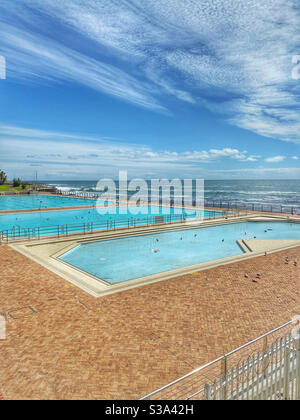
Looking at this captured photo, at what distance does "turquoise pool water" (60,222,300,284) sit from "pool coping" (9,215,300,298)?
0.47 m

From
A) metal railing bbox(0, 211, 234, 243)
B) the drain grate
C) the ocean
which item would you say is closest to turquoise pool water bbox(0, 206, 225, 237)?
metal railing bbox(0, 211, 234, 243)

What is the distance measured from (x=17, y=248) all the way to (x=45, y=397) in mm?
10186

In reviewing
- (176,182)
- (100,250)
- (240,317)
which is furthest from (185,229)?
(176,182)

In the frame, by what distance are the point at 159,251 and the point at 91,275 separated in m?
5.33

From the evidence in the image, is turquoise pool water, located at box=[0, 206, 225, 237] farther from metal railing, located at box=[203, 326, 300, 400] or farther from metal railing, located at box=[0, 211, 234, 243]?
metal railing, located at box=[203, 326, 300, 400]

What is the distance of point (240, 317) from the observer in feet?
20.9

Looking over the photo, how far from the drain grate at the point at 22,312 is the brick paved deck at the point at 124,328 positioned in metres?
0.02

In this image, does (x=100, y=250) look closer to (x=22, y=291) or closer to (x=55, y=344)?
(x=22, y=291)

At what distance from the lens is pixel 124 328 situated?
5855 millimetres

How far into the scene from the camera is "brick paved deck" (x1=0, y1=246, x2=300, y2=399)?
169 inches

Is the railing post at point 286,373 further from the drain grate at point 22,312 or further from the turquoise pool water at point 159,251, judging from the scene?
the turquoise pool water at point 159,251

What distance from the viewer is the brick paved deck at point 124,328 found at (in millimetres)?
4305

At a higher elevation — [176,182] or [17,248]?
[176,182]

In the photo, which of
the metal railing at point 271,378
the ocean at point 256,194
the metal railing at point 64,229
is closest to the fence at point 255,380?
the metal railing at point 271,378
